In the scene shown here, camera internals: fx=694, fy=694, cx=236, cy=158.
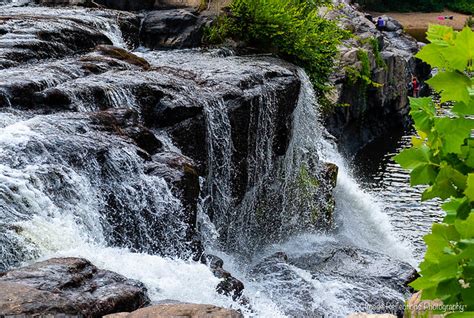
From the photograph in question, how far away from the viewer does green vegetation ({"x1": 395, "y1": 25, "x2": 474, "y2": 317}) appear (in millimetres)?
2195

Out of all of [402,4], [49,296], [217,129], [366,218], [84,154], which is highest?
[49,296]

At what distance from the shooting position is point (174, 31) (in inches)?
586

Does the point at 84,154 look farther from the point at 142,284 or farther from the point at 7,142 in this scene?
the point at 142,284

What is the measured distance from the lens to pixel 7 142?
23.2ft

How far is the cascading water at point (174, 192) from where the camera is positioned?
22.0 feet

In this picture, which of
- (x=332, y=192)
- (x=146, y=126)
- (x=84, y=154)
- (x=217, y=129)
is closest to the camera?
(x=84, y=154)

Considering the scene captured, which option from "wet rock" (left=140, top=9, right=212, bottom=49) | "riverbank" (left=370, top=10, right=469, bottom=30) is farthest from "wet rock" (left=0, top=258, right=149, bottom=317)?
"riverbank" (left=370, top=10, right=469, bottom=30)

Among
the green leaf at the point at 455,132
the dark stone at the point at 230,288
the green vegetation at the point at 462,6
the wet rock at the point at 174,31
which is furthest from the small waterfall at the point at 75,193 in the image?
the green vegetation at the point at 462,6

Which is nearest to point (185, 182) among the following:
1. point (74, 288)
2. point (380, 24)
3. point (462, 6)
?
point (74, 288)

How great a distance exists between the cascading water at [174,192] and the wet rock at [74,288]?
0.46 m

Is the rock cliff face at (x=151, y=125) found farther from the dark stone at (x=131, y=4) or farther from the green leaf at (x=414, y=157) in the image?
the green leaf at (x=414, y=157)

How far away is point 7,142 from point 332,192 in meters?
9.32

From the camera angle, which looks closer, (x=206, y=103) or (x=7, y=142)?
(x=7, y=142)

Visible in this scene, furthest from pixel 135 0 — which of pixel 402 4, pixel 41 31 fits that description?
pixel 402 4
